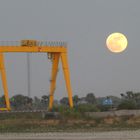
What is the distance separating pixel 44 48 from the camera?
7262cm

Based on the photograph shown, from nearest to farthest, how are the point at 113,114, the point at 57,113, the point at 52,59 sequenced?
1. the point at 113,114
2. the point at 57,113
3. the point at 52,59

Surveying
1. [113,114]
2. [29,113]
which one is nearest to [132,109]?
[113,114]

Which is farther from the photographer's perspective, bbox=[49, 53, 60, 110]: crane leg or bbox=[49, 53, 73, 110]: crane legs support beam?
bbox=[49, 53, 60, 110]: crane leg

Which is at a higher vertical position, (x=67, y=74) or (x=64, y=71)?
(x=64, y=71)

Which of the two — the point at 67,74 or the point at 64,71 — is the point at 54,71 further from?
the point at 67,74

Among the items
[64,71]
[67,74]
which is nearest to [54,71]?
[64,71]

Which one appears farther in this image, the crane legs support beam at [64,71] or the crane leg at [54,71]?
the crane leg at [54,71]

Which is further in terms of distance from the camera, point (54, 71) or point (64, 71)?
point (64, 71)

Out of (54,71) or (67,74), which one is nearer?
(54,71)

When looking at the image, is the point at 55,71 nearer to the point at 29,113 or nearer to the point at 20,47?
the point at 20,47

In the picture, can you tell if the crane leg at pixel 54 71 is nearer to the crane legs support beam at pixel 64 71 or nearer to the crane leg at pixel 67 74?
the crane legs support beam at pixel 64 71

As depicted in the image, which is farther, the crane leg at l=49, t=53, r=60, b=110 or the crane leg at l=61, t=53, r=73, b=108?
the crane leg at l=49, t=53, r=60, b=110

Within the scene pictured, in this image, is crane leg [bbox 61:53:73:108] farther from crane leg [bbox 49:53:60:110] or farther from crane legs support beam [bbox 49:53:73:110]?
crane leg [bbox 49:53:60:110]

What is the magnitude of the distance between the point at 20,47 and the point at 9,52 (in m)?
2.15
